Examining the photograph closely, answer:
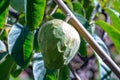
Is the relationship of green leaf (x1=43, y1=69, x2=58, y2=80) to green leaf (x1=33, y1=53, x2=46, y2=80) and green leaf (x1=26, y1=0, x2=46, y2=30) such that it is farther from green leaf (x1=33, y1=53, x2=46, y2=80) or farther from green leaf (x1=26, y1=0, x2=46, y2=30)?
green leaf (x1=26, y1=0, x2=46, y2=30)

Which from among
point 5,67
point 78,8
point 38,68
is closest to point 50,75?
point 38,68

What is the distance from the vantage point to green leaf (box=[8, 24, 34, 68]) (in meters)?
1.24

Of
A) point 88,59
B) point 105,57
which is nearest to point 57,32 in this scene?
point 105,57

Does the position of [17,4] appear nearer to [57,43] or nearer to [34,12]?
[34,12]

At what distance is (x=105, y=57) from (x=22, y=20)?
45 centimetres

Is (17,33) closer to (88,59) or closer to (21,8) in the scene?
(21,8)

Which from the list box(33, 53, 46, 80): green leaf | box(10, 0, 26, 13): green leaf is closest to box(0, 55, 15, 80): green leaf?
box(33, 53, 46, 80): green leaf

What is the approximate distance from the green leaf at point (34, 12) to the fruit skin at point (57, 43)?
5cm

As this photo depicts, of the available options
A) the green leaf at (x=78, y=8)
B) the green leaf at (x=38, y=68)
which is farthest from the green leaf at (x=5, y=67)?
the green leaf at (x=78, y=8)

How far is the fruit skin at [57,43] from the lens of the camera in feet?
3.53

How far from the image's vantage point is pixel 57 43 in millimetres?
1083

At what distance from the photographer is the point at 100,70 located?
1.50 m

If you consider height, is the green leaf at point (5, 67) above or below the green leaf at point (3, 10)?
below

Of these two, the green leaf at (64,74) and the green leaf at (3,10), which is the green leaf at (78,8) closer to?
the green leaf at (64,74)
